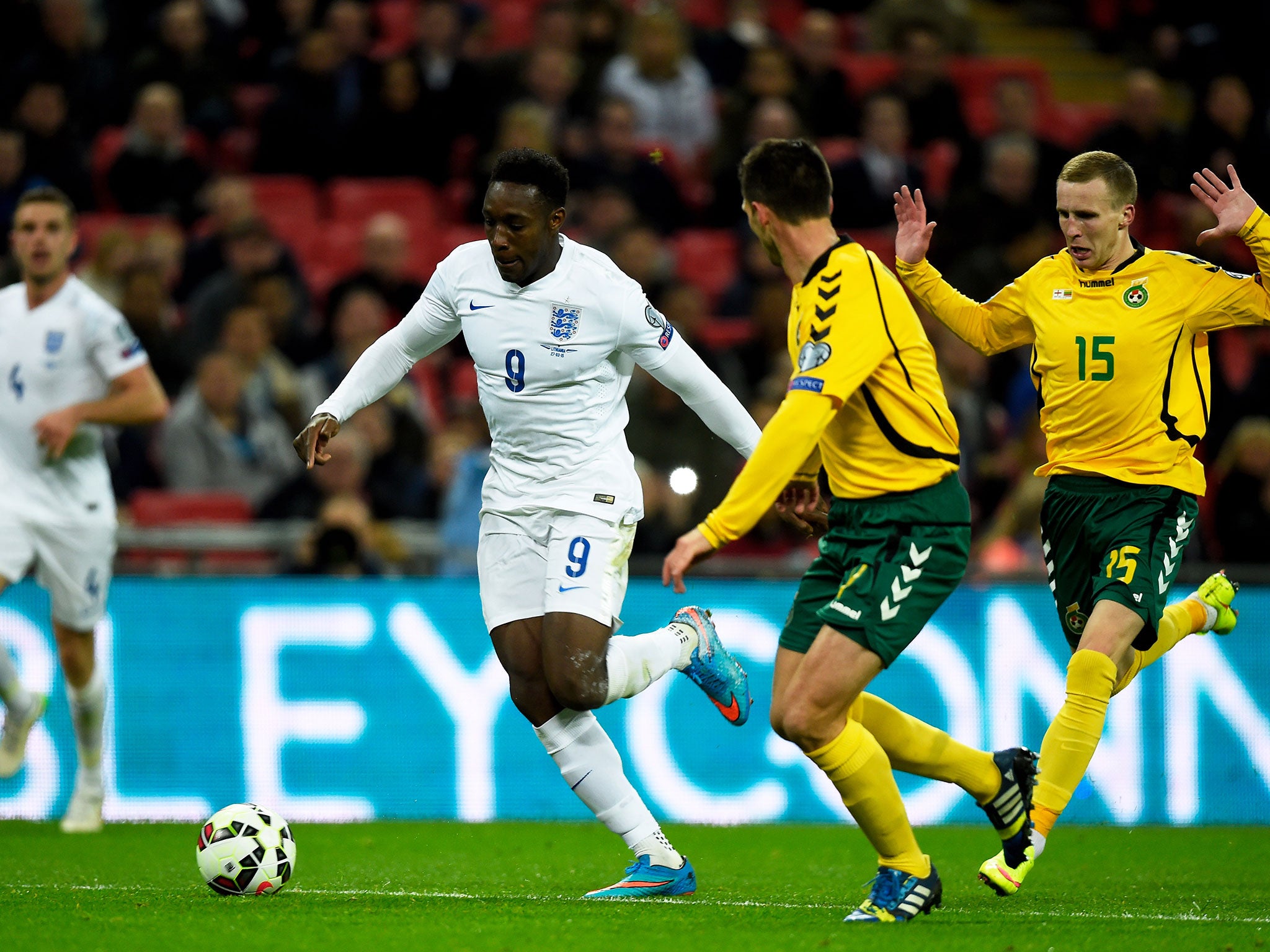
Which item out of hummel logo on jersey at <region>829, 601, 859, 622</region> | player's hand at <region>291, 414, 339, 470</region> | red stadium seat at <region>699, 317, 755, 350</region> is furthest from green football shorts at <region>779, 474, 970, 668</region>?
red stadium seat at <region>699, 317, 755, 350</region>

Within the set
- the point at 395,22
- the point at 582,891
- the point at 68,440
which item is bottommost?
the point at 582,891

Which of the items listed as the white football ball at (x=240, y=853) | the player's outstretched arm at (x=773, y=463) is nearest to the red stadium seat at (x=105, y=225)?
the white football ball at (x=240, y=853)

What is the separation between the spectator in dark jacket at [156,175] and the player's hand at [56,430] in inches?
204

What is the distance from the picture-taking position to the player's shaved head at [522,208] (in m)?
5.92

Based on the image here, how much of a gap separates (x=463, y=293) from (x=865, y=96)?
28.0ft

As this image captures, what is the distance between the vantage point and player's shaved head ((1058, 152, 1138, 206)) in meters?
6.18

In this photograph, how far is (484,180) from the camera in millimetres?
12711

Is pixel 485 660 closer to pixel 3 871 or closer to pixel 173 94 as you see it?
pixel 3 871

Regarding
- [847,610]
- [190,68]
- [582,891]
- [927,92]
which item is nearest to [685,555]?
[847,610]

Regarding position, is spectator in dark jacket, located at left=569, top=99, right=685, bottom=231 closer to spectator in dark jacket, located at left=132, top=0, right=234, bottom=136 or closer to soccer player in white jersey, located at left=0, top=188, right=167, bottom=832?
spectator in dark jacket, located at left=132, top=0, right=234, bottom=136

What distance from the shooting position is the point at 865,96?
1398 centimetres

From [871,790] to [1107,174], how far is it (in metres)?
2.37

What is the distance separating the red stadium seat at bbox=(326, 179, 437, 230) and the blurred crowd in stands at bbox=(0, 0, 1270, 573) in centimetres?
2

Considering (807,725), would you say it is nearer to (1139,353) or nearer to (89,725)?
(1139,353)
